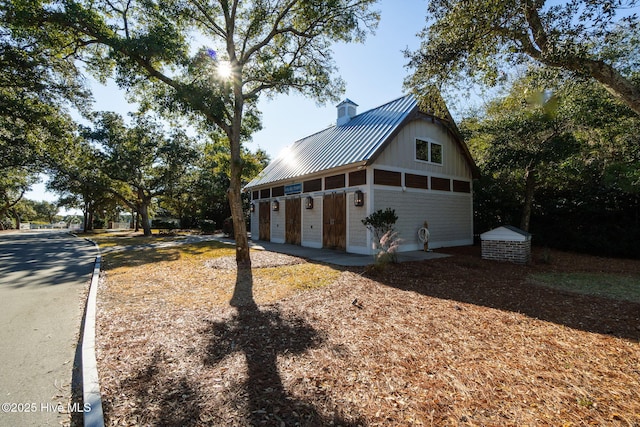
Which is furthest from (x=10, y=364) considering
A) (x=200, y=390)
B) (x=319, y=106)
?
(x=319, y=106)

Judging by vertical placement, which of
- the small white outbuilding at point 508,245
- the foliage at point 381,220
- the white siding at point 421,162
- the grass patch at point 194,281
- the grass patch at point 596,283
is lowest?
the grass patch at point 596,283

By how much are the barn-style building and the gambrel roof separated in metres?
0.04

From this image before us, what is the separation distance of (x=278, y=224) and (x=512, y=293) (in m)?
11.8

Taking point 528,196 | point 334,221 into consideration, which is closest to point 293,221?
point 334,221

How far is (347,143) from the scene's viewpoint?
12922 mm

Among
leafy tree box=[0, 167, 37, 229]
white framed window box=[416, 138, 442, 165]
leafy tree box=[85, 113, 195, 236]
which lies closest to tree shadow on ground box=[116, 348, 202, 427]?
white framed window box=[416, 138, 442, 165]

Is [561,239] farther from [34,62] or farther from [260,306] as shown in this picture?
[34,62]

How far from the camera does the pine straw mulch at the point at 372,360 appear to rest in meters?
2.41

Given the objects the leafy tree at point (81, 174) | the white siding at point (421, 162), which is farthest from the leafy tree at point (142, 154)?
the white siding at point (421, 162)

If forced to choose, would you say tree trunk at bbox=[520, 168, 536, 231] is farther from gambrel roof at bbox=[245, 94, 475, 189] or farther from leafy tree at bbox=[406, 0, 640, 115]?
leafy tree at bbox=[406, 0, 640, 115]

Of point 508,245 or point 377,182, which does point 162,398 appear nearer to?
point 377,182

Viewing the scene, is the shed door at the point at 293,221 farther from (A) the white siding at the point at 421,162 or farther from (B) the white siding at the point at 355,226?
(A) the white siding at the point at 421,162

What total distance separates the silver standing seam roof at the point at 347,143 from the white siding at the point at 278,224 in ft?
5.12

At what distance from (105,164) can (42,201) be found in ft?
219
